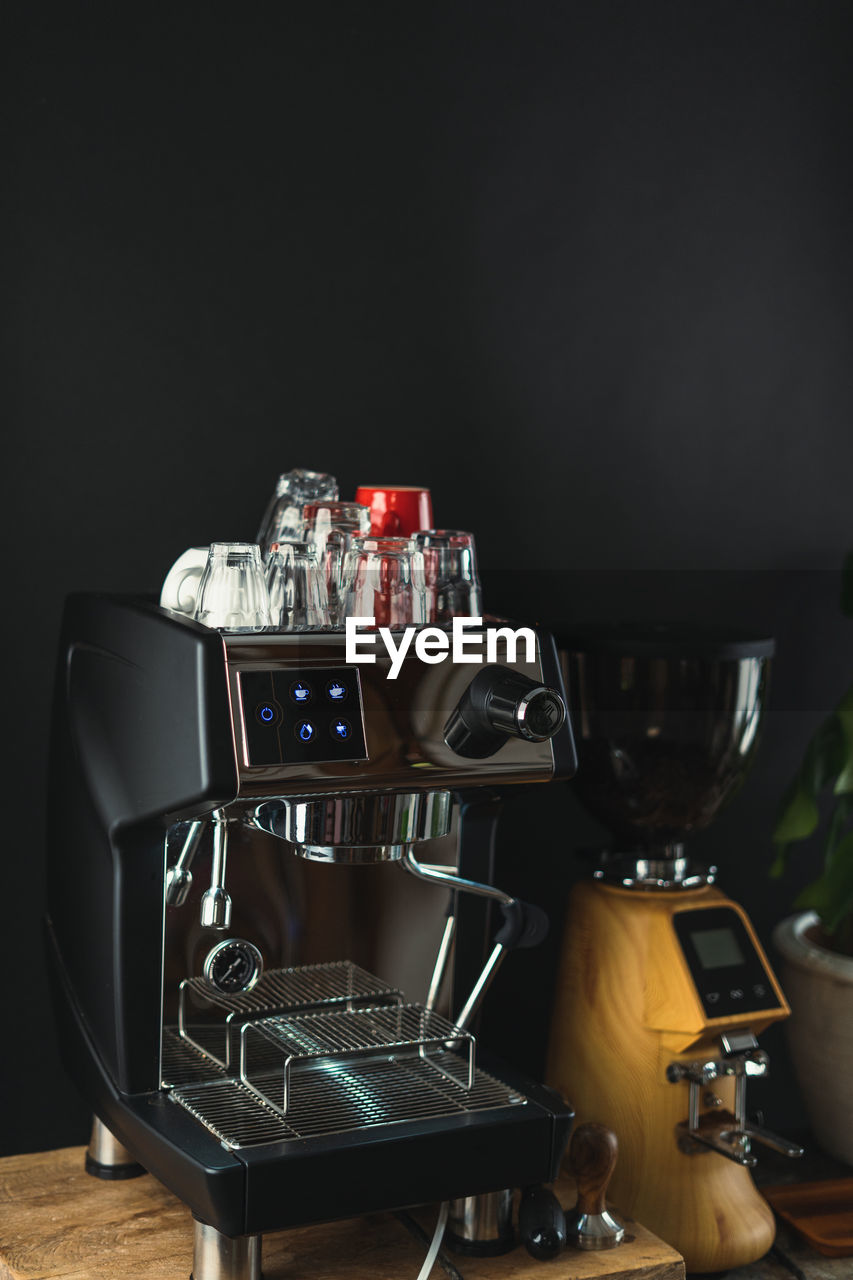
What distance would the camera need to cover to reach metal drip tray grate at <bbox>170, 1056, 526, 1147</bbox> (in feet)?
3.18

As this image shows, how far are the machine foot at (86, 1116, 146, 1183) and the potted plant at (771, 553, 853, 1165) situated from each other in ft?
2.56

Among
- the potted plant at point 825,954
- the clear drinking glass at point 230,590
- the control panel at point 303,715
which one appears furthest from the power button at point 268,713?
the potted plant at point 825,954

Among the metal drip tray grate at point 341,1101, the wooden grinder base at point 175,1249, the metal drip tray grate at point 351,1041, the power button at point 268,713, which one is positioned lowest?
the wooden grinder base at point 175,1249

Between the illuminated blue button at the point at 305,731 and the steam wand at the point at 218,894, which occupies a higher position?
the illuminated blue button at the point at 305,731

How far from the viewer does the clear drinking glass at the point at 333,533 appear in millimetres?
1080

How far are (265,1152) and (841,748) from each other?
3.01 ft

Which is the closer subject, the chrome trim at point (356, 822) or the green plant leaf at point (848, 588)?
the chrome trim at point (356, 822)

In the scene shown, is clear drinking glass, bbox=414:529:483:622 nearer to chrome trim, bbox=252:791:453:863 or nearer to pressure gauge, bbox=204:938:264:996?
chrome trim, bbox=252:791:453:863

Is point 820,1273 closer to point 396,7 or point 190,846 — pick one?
point 190,846

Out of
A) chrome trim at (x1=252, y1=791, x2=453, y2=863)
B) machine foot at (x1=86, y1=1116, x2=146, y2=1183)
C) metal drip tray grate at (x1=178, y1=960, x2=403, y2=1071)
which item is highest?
chrome trim at (x1=252, y1=791, x2=453, y2=863)

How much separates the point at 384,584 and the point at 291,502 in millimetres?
192

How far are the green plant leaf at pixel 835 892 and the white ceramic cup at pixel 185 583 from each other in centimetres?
86

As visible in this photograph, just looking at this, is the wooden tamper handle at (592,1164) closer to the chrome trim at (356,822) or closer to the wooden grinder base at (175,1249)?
the wooden grinder base at (175,1249)

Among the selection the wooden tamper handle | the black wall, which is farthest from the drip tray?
the black wall
